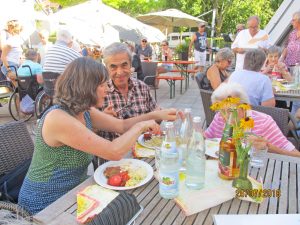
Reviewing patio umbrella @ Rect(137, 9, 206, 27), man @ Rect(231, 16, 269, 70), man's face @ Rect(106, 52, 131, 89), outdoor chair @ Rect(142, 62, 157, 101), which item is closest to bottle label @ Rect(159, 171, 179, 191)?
man's face @ Rect(106, 52, 131, 89)

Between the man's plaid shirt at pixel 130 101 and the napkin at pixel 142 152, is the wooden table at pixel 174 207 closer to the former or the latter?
the napkin at pixel 142 152

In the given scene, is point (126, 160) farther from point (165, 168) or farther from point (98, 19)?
point (98, 19)

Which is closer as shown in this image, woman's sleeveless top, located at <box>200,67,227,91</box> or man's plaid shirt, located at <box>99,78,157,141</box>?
man's plaid shirt, located at <box>99,78,157,141</box>

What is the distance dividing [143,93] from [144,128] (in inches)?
41.0

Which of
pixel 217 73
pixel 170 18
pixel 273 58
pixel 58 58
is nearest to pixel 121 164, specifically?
pixel 217 73

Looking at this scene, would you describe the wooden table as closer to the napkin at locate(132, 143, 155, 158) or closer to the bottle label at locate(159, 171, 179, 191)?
the bottle label at locate(159, 171, 179, 191)

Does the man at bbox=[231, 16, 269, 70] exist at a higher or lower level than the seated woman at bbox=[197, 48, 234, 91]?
higher

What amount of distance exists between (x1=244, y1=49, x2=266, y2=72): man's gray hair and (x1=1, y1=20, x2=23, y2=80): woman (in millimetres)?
4698

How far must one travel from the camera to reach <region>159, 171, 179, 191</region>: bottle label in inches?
55.7

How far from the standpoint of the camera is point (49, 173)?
180 centimetres

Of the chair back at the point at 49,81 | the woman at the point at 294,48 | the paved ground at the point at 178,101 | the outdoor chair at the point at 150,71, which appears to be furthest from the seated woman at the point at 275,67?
the chair back at the point at 49,81

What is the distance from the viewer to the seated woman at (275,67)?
17.1 feet

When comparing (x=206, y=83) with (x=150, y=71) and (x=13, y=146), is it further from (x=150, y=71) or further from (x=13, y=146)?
(x=13, y=146)

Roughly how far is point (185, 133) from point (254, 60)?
2066mm
